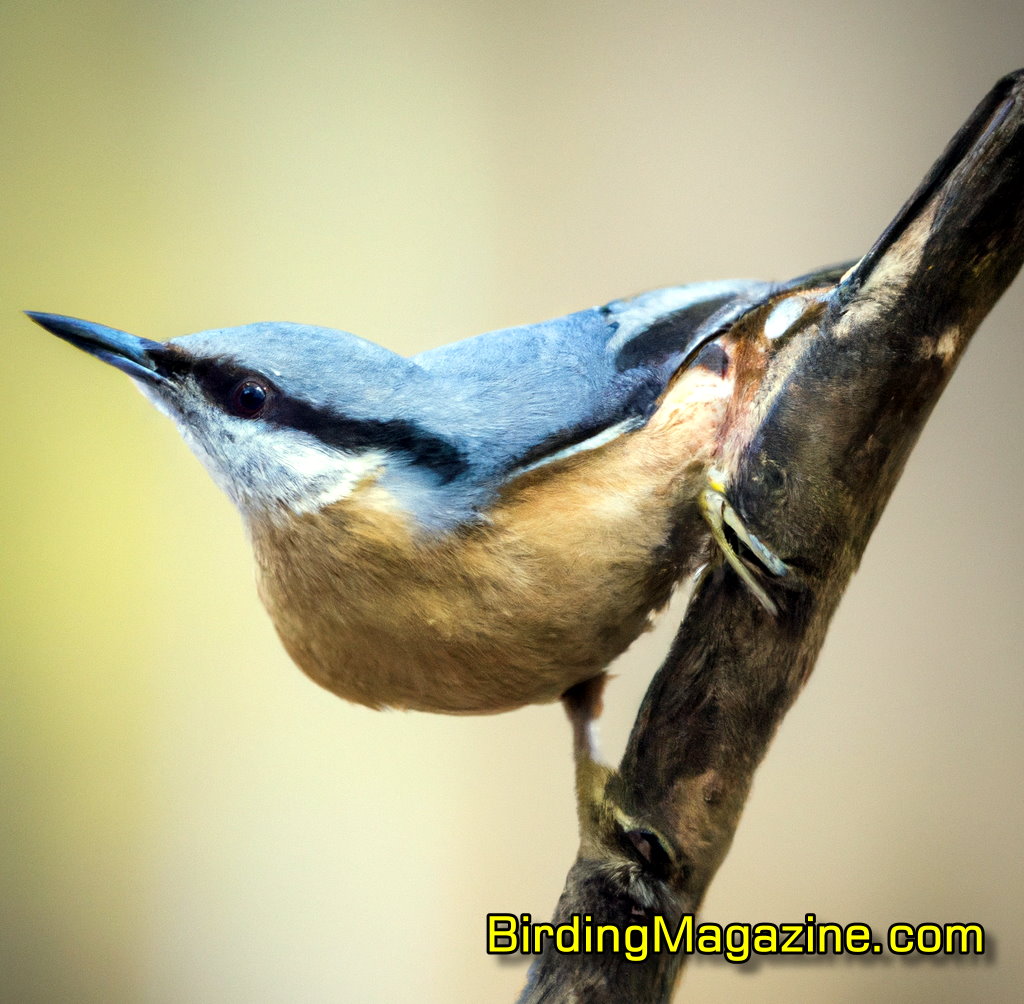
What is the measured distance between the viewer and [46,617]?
50.7 inches

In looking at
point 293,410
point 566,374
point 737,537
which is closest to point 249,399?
point 293,410

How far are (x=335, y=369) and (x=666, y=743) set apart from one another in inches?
12.6

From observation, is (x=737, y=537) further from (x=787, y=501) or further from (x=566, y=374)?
(x=566, y=374)

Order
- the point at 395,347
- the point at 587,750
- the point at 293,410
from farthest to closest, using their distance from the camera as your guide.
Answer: the point at 395,347
the point at 587,750
the point at 293,410

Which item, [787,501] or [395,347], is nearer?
[787,501]

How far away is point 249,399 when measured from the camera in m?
0.61

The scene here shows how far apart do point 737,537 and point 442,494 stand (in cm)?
18

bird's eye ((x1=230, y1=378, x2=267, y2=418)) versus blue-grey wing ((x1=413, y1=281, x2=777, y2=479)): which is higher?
blue-grey wing ((x1=413, y1=281, x2=777, y2=479))

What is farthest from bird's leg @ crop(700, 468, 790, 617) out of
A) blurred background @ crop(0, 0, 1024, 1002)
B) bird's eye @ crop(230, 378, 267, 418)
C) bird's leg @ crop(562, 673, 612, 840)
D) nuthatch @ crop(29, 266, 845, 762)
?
blurred background @ crop(0, 0, 1024, 1002)

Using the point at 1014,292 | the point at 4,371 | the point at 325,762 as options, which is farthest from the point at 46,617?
the point at 1014,292

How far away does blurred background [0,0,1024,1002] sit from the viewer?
124 centimetres

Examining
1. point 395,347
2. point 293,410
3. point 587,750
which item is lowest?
point 587,750

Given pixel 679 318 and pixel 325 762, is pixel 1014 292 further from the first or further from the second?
pixel 325 762

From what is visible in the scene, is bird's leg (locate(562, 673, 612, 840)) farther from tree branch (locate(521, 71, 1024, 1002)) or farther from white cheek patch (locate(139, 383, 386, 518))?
white cheek patch (locate(139, 383, 386, 518))
